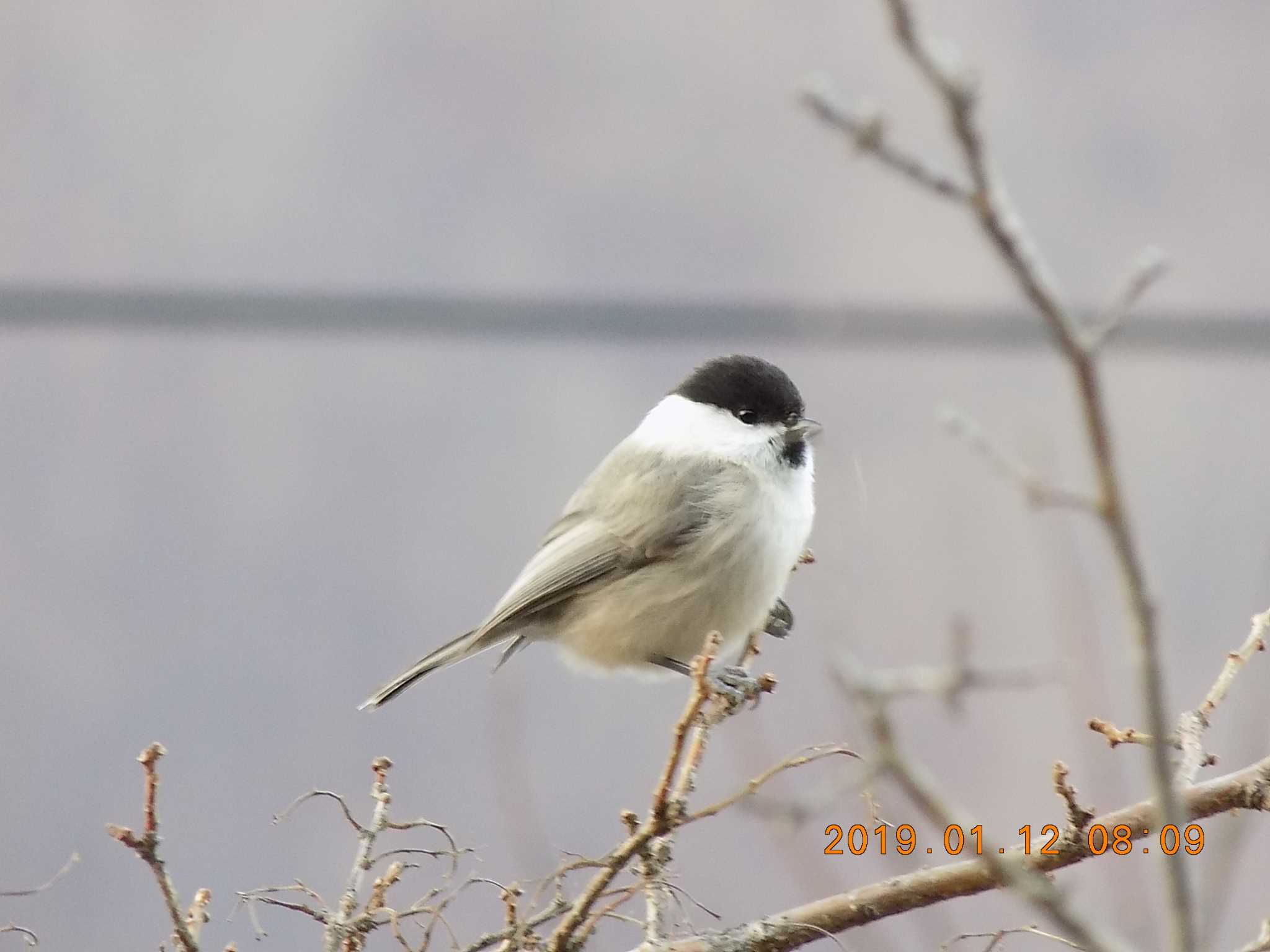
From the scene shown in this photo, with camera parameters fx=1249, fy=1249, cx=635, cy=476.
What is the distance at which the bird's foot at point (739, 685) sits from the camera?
1494mm

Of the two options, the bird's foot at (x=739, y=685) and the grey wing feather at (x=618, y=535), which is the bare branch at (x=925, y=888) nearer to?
the bird's foot at (x=739, y=685)

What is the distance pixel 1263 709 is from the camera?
2.27ft

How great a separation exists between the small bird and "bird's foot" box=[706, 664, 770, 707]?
388mm

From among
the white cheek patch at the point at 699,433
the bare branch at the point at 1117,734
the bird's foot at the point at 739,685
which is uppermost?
the white cheek patch at the point at 699,433

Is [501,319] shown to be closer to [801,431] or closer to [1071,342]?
[801,431]

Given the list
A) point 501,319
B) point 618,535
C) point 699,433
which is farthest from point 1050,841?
point 501,319

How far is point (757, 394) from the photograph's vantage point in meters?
2.17

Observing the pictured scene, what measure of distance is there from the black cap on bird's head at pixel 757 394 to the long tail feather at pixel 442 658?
564 mm

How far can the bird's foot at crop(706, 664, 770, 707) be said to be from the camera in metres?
1.49

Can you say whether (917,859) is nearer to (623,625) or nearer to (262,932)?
(262,932)

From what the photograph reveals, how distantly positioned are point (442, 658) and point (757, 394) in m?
0.70

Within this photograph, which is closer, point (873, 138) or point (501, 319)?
point (873, 138)

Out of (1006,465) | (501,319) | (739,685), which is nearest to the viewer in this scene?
(1006,465)

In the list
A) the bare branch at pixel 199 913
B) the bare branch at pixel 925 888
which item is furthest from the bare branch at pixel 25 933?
the bare branch at pixel 925 888
